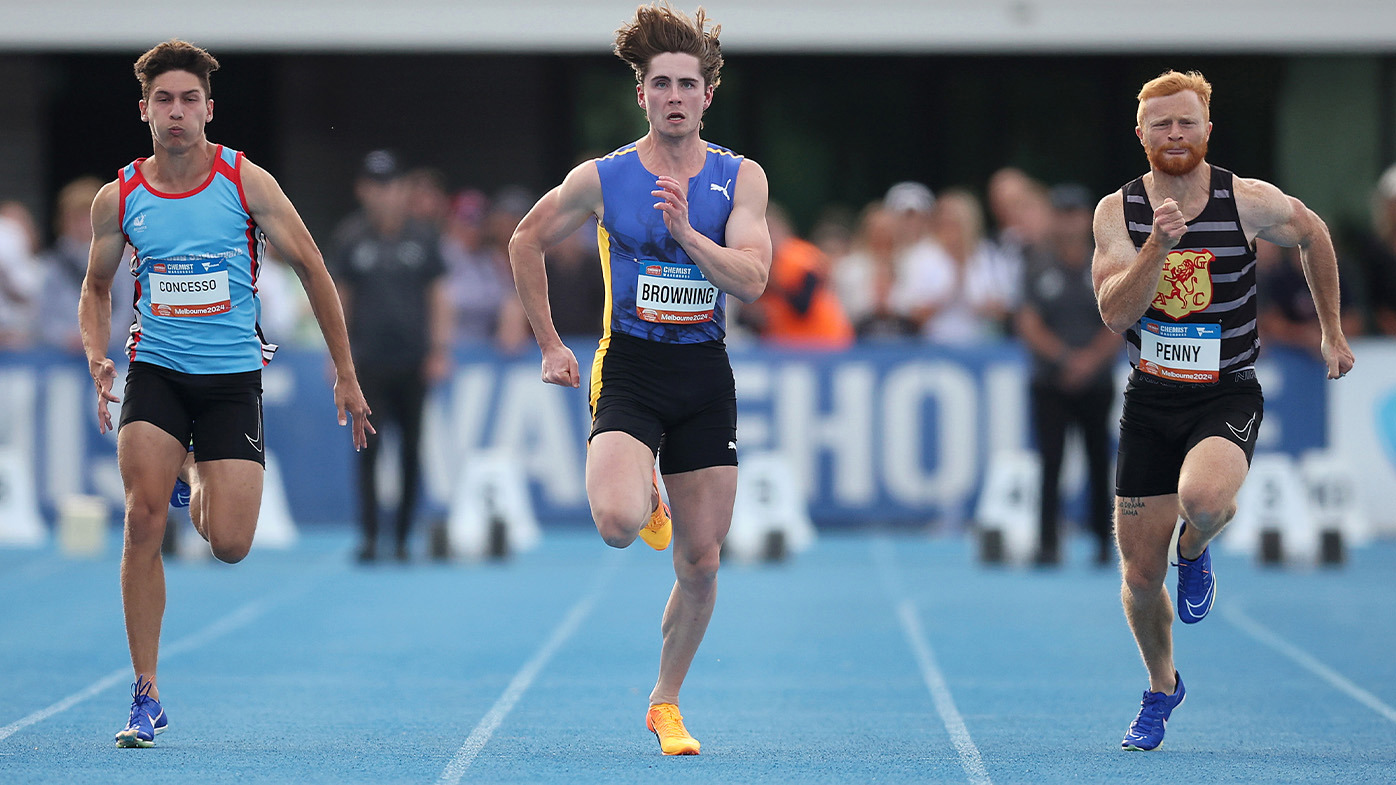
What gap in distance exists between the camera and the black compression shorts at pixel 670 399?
6.10 metres

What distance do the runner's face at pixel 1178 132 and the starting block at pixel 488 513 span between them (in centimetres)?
783

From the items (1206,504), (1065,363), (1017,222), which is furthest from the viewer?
(1017,222)

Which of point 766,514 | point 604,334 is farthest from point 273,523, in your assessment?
point 604,334

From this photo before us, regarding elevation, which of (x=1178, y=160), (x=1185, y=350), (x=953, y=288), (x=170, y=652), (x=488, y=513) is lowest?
(x=488, y=513)

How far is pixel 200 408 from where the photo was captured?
20.8 feet

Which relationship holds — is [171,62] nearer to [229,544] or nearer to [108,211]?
[108,211]

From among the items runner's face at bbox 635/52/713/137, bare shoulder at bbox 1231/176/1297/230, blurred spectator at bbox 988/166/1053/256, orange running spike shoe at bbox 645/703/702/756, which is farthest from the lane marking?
blurred spectator at bbox 988/166/1053/256

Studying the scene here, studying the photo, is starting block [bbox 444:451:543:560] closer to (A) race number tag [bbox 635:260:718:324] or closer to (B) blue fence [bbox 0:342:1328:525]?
(B) blue fence [bbox 0:342:1328:525]

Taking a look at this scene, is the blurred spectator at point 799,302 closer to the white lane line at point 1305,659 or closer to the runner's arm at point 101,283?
the white lane line at point 1305,659

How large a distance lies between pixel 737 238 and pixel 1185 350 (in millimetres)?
1560

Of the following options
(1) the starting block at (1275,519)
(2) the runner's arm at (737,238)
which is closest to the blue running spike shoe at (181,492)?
(2) the runner's arm at (737,238)

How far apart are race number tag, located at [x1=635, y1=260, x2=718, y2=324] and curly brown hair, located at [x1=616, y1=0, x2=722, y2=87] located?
622 millimetres

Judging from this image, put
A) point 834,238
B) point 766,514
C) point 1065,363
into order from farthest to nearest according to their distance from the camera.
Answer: point 834,238, point 766,514, point 1065,363

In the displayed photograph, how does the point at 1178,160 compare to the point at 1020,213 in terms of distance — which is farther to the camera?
the point at 1020,213
